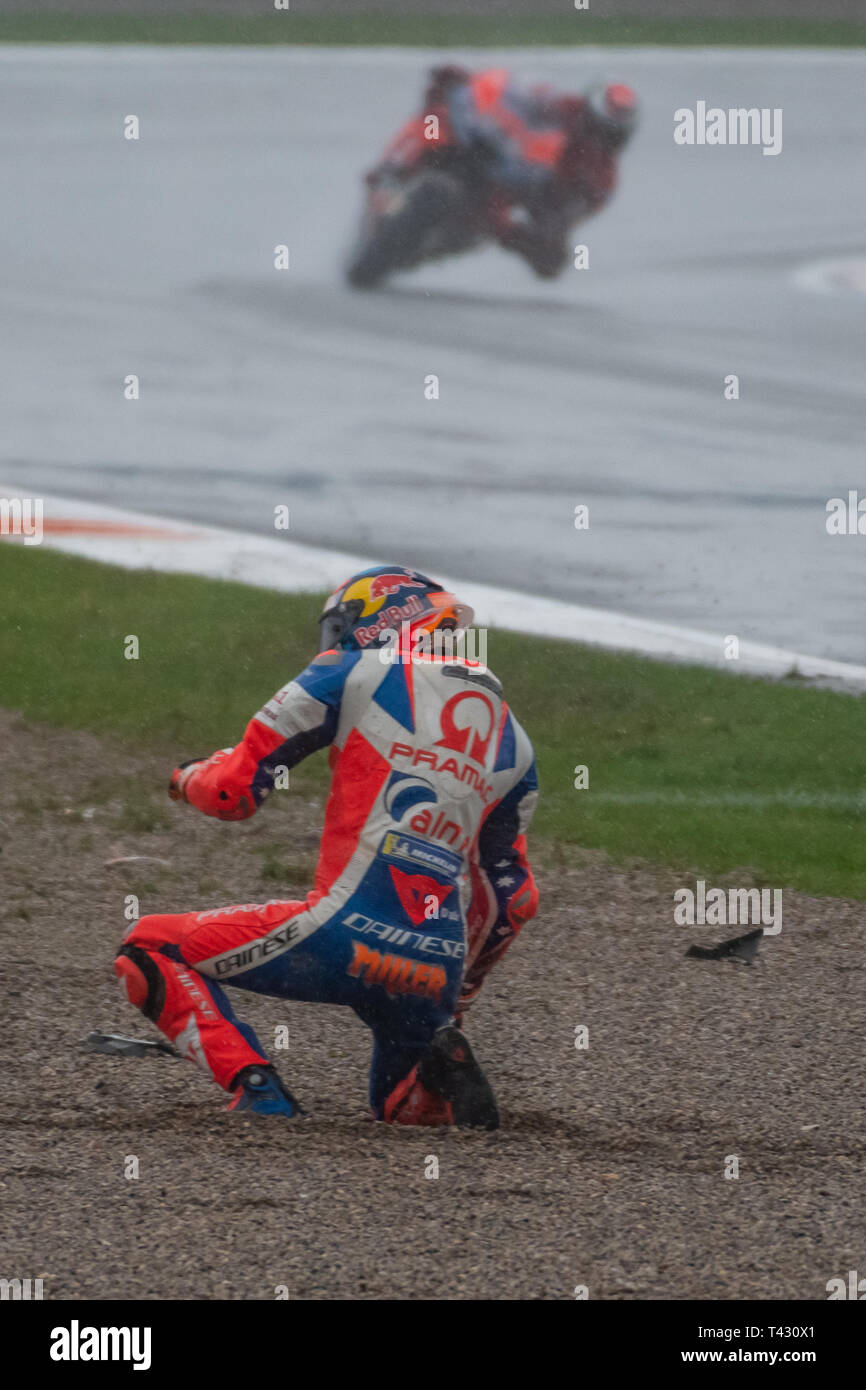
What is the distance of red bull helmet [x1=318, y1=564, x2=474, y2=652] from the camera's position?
5.12 meters

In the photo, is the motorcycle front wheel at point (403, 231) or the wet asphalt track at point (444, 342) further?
the motorcycle front wheel at point (403, 231)

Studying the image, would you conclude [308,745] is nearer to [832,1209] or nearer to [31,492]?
[832,1209]

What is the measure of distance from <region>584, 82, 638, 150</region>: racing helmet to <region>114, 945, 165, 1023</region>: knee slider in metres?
19.1

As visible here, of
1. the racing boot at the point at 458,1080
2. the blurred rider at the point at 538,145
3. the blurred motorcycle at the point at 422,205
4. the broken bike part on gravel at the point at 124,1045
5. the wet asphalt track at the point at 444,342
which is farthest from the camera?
the blurred motorcycle at the point at 422,205

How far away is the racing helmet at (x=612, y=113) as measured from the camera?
22469 millimetres

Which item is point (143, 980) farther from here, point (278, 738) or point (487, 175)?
point (487, 175)

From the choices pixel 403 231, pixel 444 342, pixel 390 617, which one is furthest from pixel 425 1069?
pixel 403 231

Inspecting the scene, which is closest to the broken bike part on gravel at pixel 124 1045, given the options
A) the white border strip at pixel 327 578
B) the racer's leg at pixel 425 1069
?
the racer's leg at pixel 425 1069

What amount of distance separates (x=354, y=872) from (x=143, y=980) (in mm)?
648

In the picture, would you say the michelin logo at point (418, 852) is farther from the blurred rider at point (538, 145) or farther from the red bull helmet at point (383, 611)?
the blurred rider at point (538, 145)

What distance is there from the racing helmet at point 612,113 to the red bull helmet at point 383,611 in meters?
18.4

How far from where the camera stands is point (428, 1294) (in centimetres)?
404

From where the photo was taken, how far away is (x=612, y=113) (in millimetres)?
22953

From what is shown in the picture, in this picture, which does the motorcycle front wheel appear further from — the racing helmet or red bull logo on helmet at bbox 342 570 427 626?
red bull logo on helmet at bbox 342 570 427 626
